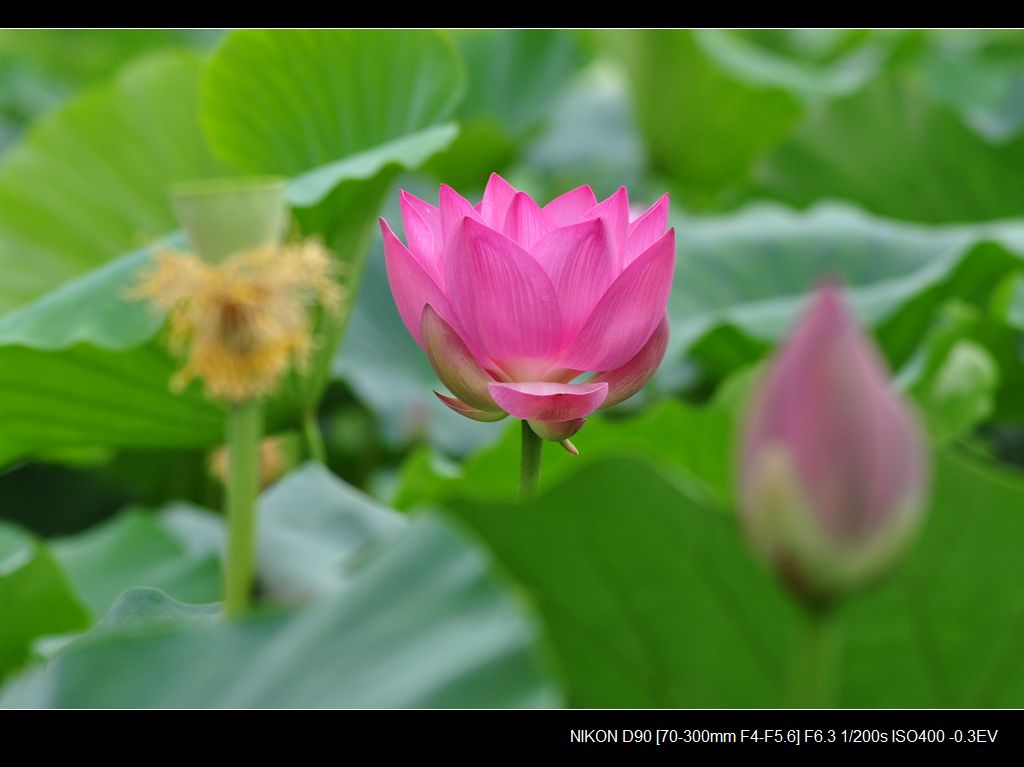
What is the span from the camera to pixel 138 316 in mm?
689

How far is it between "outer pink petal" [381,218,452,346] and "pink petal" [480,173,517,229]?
0.05 m

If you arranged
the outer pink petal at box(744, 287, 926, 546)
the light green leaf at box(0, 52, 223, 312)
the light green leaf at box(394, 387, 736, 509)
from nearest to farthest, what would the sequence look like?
the outer pink petal at box(744, 287, 926, 546) < the light green leaf at box(394, 387, 736, 509) < the light green leaf at box(0, 52, 223, 312)

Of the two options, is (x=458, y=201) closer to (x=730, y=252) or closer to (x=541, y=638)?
(x=541, y=638)

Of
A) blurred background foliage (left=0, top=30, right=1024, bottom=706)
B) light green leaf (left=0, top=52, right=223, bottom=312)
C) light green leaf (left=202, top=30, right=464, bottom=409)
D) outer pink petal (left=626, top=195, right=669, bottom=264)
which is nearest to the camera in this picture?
blurred background foliage (left=0, top=30, right=1024, bottom=706)

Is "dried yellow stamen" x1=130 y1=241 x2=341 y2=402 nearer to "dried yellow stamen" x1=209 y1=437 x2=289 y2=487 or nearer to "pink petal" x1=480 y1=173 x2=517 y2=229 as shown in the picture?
"pink petal" x1=480 y1=173 x2=517 y2=229

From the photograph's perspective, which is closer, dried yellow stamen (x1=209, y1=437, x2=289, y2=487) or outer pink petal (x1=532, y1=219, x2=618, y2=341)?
outer pink petal (x1=532, y1=219, x2=618, y2=341)

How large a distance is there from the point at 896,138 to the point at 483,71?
66 centimetres

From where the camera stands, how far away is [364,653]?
326mm

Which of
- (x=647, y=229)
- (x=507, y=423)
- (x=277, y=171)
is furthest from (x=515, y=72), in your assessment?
(x=647, y=229)

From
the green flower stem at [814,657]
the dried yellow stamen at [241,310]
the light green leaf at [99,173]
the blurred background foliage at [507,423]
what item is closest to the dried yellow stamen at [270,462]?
the blurred background foliage at [507,423]

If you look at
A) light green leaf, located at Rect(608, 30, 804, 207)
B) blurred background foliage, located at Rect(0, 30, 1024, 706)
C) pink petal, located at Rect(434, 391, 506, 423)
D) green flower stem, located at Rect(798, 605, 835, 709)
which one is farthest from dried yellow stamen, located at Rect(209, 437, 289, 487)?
light green leaf, located at Rect(608, 30, 804, 207)

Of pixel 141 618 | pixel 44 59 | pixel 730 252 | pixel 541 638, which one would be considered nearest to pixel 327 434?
pixel 730 252

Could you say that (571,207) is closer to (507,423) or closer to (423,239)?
(423,239)

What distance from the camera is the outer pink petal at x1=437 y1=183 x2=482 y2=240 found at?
1.51ft
